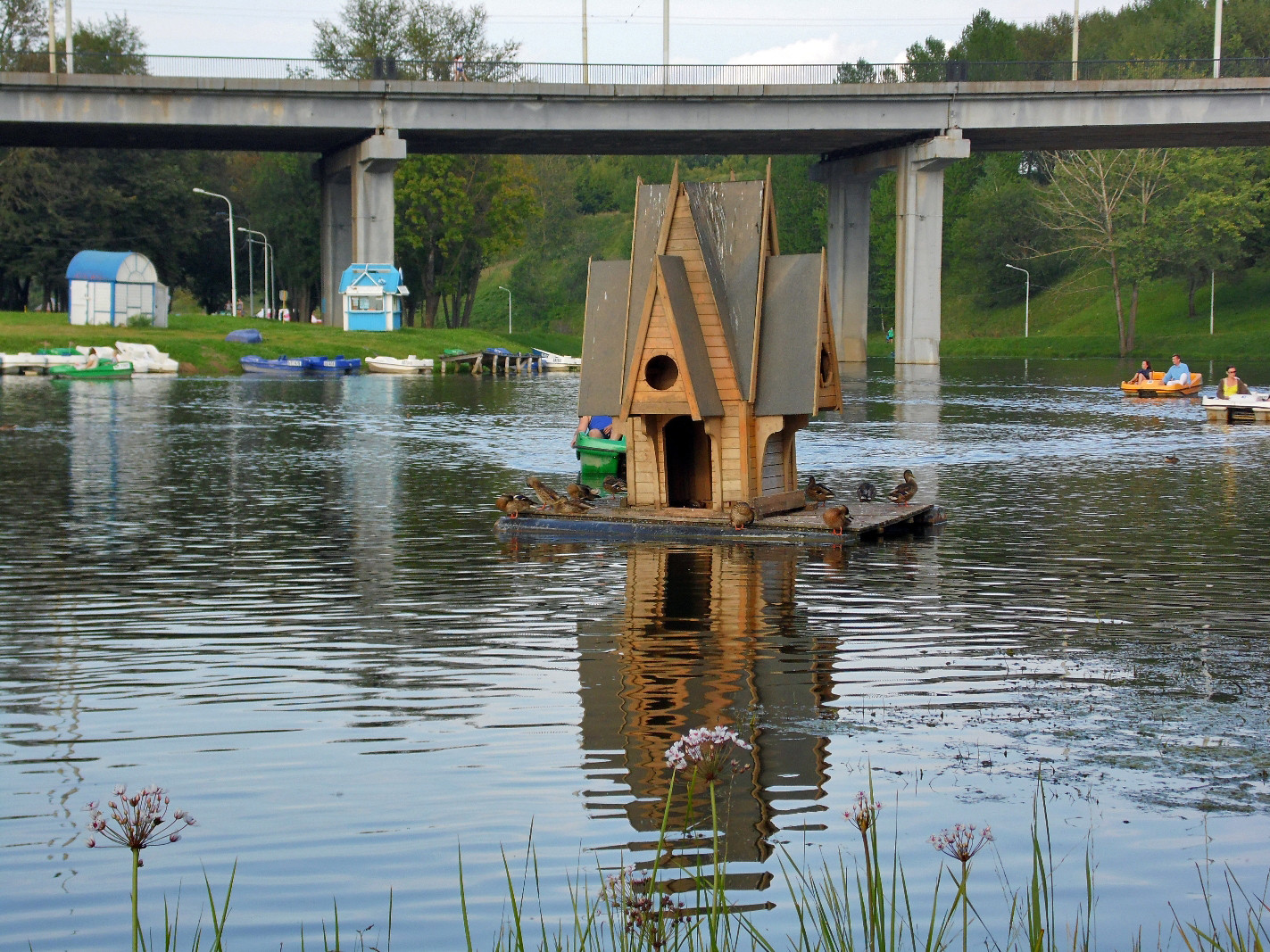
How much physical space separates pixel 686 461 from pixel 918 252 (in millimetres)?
64610

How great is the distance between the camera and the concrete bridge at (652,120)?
237 feet

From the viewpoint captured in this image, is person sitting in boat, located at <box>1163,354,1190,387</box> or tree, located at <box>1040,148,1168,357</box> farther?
tree, located at <box>1040,148,1168,357</box>

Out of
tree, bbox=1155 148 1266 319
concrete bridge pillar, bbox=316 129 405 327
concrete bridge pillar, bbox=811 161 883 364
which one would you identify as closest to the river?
concrete bridge pillar, bbox=316 129 405 327

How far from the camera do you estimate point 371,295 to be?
8856 centimetres

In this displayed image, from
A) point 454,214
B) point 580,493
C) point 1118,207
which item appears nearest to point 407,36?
point 454,214

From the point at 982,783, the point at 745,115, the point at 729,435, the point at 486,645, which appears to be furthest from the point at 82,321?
the point at 982,783

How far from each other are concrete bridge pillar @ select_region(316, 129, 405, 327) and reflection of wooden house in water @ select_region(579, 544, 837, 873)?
63.8m

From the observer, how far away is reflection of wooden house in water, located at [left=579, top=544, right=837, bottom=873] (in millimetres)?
A: 8422

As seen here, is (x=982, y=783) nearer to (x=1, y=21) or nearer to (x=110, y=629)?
(x=110, y=629)

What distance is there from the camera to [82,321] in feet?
280

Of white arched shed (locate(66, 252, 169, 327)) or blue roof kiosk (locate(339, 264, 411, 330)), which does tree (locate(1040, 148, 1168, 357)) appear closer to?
blue roof kiosk (locate(339, 264, 411, 330))

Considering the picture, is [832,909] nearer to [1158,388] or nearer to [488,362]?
[1158,388]

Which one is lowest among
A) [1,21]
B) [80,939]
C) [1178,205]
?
[80,939]

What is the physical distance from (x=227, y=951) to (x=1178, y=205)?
4306 inches
